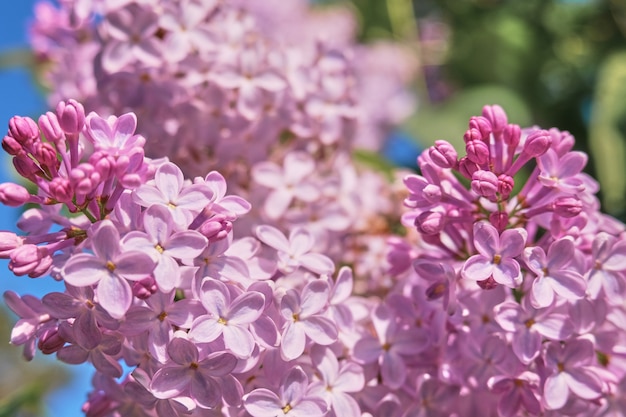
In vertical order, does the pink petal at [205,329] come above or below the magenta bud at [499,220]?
above

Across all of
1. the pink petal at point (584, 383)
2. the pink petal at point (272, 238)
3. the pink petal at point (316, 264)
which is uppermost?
the pink petal at point (272, 238)

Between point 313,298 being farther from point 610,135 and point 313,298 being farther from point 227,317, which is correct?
point 610,135

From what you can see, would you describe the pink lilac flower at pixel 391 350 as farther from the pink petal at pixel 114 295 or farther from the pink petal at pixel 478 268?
the pink petal at pixel 114 295

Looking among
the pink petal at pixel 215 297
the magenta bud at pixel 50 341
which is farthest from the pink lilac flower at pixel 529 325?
the magenta bud at pixel 50 341

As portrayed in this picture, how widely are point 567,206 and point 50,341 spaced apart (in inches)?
16.0

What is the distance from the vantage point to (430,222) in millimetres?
635

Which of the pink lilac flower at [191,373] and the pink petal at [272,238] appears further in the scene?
the pink petal at [272,238]

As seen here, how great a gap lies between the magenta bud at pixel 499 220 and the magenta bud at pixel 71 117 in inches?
12.8

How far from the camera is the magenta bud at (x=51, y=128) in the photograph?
0.60 m

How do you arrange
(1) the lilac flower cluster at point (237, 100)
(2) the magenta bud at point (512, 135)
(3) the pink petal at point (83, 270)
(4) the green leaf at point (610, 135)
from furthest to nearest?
1. (4) the green leaf at point (610, 135)
2. (1) the lilac flower cluster at point (237, 100)
3. (2) the magenta bud at point (512, 135)
4. (3) the pink petal at point (83, 270)

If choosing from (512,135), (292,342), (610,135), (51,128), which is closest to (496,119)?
(512,135)

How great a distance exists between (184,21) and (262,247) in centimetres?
27

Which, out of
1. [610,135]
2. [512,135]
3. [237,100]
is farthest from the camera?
[610,135]

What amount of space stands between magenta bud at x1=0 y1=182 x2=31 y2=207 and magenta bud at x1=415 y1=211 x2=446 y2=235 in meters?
0.30
